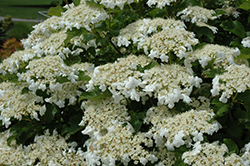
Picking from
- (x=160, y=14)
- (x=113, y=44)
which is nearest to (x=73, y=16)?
(x=113, y=44)

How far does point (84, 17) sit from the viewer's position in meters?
2.97

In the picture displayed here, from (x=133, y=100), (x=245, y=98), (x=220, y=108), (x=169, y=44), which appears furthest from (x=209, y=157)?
(x=169, y=44)

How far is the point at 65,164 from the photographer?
2691mm

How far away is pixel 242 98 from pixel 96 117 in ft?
4.66

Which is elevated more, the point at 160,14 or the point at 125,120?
the point at 160,14

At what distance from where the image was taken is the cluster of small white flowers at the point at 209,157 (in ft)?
6.56

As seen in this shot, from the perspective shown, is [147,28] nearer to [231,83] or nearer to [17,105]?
[231,83]

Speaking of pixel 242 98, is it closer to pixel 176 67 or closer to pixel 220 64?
pixel 220 64

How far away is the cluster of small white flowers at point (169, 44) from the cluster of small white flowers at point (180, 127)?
612mm

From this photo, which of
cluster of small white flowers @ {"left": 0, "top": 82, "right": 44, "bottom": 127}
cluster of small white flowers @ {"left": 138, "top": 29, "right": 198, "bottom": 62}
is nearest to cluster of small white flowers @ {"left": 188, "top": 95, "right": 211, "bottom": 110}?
cluster of small white flowers @ {"left": 138, "top": 29, "right": 198, "bottom": 62}

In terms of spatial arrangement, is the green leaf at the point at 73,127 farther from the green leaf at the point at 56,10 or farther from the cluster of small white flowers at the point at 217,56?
the green leaf at the point at 56,10

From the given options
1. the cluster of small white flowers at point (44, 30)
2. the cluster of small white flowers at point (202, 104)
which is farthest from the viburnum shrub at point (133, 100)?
the cluster of small white flowers at point (44, 30)

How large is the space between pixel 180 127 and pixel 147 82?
531 millimetres

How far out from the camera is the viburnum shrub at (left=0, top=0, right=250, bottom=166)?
226 centimetres
